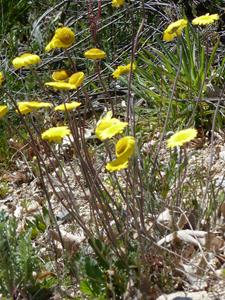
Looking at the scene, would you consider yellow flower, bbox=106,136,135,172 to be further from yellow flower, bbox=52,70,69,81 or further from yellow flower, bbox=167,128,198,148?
yellow flower, bbox=52,70,69,81

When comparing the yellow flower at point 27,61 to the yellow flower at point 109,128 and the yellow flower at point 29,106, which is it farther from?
the yellow flower at point 109,128

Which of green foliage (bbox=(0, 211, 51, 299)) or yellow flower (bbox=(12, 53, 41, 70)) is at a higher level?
yellow flower (bbox=(12, 53, 41, 70))

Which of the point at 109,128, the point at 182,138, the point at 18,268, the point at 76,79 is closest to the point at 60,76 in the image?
the point at 76,79

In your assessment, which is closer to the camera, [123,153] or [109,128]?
[123,153]

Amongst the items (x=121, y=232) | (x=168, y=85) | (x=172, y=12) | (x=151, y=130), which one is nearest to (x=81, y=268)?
(x=121, y=232)

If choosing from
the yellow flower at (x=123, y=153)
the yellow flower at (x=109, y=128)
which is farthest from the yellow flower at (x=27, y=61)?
the yellow flower at (x=123, y=153)

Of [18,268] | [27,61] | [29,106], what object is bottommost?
[18,268]

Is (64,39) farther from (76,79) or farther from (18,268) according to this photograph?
(18,268)

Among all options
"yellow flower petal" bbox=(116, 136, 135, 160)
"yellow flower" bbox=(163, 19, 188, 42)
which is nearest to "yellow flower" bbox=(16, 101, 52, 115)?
"yellow flower petal" bbox=(116, 136, 135, 160)

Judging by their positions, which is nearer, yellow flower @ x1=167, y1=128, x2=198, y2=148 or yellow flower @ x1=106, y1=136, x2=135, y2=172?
yellow flower @ x1=106, y1=136, x2=135, y2=172

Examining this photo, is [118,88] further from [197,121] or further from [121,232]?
[121,232]

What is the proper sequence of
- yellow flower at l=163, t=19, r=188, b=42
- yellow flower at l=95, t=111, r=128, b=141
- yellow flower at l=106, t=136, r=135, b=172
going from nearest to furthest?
yellow flower at l=106, t=136, r=135, b=172, yellow flower at l=95, t=111, r=128, b=141, yellow flower at l=163, t=19, r=188, b=42
